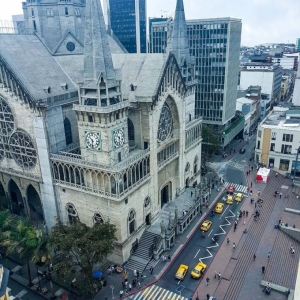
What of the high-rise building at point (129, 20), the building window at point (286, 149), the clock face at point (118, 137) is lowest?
the building window at point (286, 149)

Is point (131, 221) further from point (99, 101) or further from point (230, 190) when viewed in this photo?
point (230, 190)

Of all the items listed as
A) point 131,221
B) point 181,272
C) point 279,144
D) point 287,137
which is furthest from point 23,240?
point 287,137

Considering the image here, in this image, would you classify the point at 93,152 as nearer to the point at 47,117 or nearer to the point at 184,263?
the point at 47,117

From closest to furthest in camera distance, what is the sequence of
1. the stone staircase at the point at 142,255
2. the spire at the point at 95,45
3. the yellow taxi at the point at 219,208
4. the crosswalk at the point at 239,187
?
the spire at the point at 95,45 < the stone staircase at the point at 142,255 < the yellow taxi at the point at 219,208 < the crosswalk at the point at 239,187

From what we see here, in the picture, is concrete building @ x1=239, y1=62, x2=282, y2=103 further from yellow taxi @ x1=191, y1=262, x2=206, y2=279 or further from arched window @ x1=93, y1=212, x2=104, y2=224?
arched window @ x1=93, y1=212, x2=104, y2=224

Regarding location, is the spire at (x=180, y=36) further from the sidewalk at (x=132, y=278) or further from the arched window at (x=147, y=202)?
the sidewalk at (x=132, y=278)

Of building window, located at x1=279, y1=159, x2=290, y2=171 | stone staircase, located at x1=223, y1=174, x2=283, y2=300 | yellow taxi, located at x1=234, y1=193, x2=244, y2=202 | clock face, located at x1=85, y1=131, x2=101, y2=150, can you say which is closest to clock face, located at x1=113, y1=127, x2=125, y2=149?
clock face, located at x1=85, y1=131, x2=101, y2=150

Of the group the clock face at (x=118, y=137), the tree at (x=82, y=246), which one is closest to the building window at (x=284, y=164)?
the clock face at (x=118, y=137)
